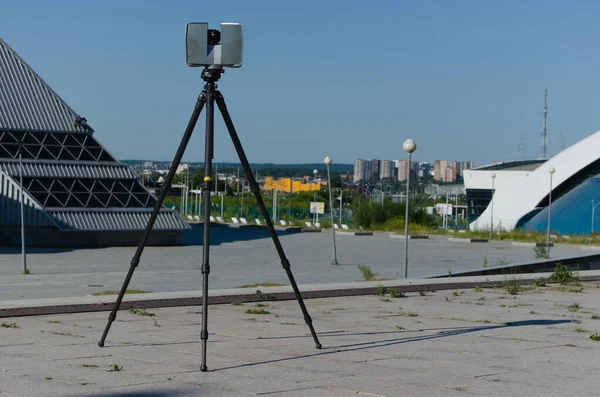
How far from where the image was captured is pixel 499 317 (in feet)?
46.8

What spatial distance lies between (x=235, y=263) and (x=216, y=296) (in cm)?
2042

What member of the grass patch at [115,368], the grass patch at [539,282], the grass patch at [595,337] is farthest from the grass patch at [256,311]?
the grass patch at [539,282]

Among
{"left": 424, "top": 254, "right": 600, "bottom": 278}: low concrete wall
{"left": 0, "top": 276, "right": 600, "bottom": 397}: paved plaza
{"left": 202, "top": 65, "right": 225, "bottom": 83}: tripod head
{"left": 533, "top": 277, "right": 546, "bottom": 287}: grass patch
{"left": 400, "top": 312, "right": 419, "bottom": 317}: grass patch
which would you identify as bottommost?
{"left": 424, "top": 254, "right": 600, "bottom": 278}: low concrete wall

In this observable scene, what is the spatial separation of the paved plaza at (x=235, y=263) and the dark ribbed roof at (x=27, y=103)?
293 inches

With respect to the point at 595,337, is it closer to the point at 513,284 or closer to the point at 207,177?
the point at 207,177

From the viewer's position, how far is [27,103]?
4859 centimetres

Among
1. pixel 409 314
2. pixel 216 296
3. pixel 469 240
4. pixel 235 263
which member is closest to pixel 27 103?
pixel 235 263

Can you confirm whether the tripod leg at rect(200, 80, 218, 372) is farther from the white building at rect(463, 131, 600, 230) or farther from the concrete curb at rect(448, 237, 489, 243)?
the white building at rect(463, 131, 600, 230)

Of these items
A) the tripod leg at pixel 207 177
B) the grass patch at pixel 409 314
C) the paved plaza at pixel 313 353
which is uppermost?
the tripod leg at pixel 207 177

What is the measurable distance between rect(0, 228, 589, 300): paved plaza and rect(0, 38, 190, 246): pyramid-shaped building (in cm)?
160

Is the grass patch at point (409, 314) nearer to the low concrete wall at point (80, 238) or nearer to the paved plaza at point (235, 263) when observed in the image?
the paved plaza at point (235, 263)

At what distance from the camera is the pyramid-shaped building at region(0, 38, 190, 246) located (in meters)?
44.2

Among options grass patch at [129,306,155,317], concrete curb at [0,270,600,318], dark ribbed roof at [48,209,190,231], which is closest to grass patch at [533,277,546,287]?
concrete curb at [0,270,600,318]

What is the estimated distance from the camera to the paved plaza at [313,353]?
837 centimetres
